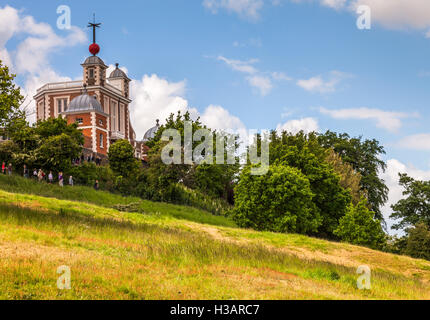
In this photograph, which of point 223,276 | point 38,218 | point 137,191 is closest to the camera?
point 223,276

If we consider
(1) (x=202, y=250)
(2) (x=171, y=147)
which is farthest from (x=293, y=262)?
(2) (x=171, y=147)

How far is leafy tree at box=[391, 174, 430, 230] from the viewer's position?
61156 millimetres

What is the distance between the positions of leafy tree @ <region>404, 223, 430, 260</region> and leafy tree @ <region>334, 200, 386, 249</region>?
707 cm

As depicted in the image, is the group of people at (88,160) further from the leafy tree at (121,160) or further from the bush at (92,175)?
the leafy tree at (121,160)

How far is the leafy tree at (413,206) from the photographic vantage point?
61.2 meters

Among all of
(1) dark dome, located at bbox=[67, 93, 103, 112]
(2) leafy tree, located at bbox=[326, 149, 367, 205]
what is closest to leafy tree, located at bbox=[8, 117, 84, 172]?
(2) leafy tree, located at bbox=[326, 149, 367, 205]

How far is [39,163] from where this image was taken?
49.8 metres

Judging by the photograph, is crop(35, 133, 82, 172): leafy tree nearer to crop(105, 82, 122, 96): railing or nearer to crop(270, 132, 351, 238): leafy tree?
crop(270, 132, 351, 238): leafy tree

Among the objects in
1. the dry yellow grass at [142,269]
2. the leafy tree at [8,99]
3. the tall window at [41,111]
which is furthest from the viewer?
the tall window at [41,111]

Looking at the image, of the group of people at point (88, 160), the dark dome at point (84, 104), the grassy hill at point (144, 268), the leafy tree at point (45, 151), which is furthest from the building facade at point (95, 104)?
the grassy hill at point (144, 268)

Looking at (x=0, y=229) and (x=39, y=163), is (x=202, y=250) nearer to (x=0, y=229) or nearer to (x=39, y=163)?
(x=0, y=229)

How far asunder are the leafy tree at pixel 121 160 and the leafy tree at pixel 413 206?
30918 millimetres

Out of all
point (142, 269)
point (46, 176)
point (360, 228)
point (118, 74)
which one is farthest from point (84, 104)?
point (142, 269)
